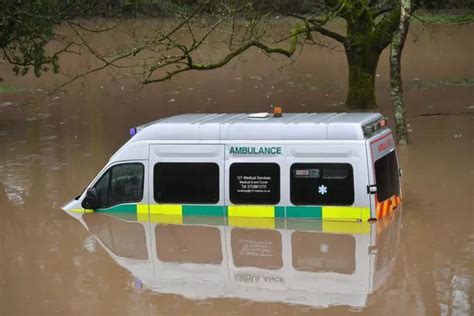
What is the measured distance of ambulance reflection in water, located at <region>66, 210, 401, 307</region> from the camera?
11.7 metres

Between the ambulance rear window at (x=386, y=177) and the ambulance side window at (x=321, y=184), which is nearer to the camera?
the ambulance side window at (x=321, y=184)

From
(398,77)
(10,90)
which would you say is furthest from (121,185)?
(10,90)

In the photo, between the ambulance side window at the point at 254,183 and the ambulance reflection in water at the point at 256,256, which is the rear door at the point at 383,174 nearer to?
the ambulance reflection in water at the point at 256,256

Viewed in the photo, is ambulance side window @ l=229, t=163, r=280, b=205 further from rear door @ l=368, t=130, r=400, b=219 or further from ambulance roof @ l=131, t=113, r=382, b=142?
rear door @ l=368, t=130, r=400, b=219

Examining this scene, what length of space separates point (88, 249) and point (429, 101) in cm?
1582

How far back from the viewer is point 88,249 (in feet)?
46.2

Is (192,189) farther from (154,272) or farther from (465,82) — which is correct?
(465,82)

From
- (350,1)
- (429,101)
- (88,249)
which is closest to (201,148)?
(88,249)

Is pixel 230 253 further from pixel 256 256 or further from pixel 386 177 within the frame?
pixel 386 177

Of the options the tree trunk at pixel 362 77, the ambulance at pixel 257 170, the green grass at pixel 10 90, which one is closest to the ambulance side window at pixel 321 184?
the ambulance at pixel 257 170

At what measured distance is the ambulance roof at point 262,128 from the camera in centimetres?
1397

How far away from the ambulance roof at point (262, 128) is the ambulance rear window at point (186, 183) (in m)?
0.45

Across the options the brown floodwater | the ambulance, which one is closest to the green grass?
the brown floodwater

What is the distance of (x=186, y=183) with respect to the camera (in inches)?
579
